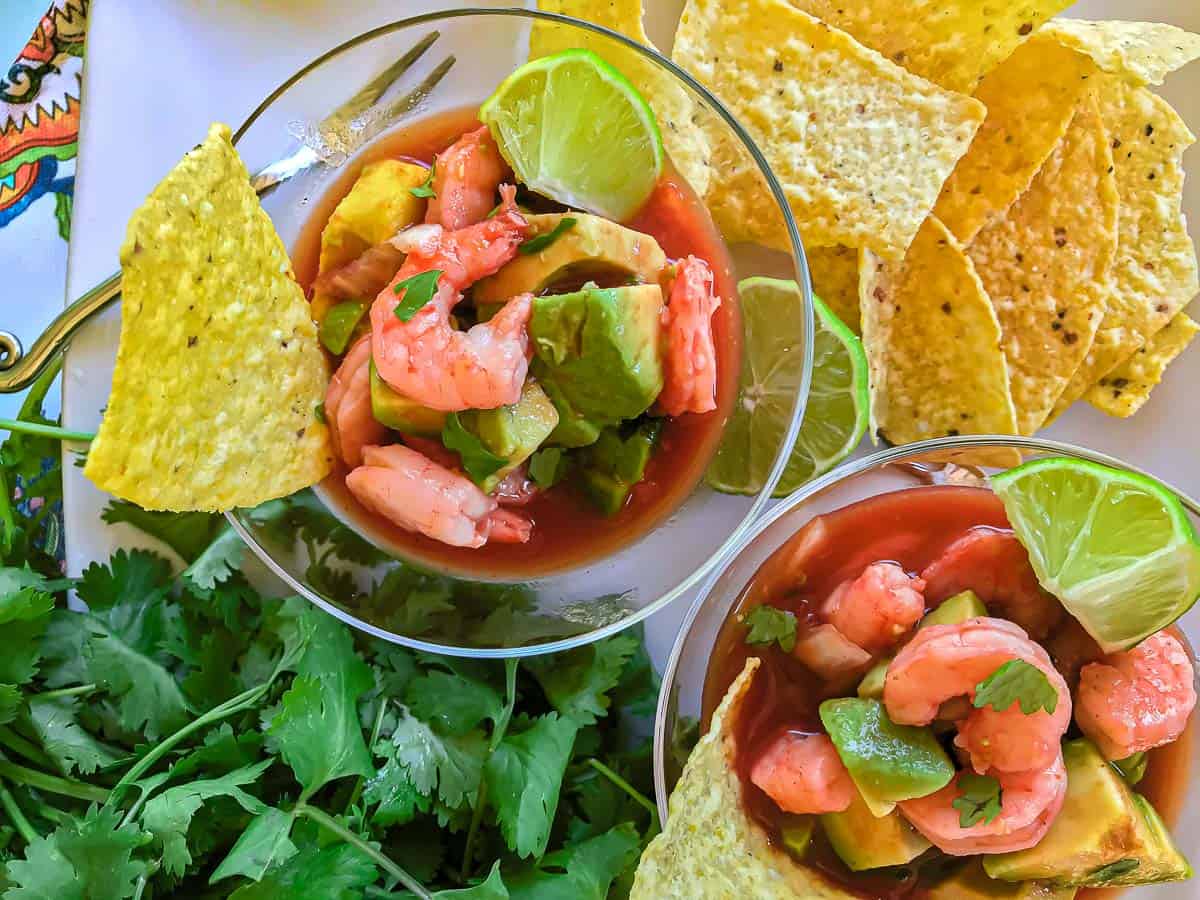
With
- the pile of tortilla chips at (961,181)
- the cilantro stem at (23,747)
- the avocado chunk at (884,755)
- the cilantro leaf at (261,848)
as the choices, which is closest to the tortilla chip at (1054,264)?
the pile of tortilla chips at (961,181)

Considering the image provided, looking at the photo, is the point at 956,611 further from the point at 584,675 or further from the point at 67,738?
the point at 67,738

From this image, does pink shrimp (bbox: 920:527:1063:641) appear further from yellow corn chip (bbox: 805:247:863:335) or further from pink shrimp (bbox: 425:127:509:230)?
pink shrimp (bbox: 425:127:509:230)

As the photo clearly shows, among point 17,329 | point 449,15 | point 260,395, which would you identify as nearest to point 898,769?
point 260,395

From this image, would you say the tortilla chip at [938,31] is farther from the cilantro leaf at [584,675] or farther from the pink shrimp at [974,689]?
the cilantro leaf at [584,675]

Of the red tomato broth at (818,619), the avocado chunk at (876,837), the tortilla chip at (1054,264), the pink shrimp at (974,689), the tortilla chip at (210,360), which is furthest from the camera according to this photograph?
the tortilla chip at (1054,264)

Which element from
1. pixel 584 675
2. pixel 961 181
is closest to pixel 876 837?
pixel 584 675

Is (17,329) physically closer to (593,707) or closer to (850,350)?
(593,707)

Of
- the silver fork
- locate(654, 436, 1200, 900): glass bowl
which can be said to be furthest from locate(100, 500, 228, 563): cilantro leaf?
locate(654, 436, 1200, 900): glass bowl
